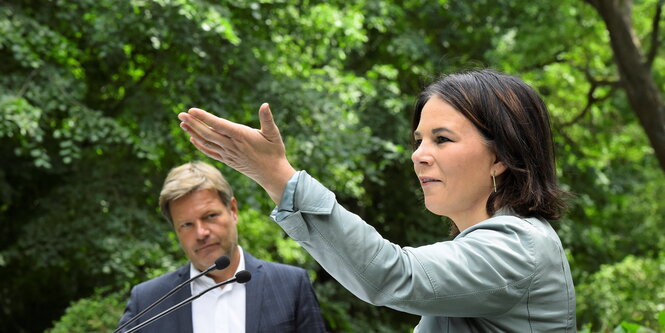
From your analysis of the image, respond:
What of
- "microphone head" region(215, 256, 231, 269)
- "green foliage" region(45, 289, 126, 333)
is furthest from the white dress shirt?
"green foliage" region(45, 289, 126, 333)

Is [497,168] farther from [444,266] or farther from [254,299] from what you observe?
[254,299]

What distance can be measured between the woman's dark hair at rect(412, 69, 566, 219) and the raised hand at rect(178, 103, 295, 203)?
1.35 feet

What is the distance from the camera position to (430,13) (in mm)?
11914

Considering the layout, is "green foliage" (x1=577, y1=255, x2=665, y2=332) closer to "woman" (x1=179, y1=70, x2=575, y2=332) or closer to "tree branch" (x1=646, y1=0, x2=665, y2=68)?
"tree branch" (x1=646, y1=0, x2=665, y2=68)

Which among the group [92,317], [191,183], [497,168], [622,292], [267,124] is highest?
[267,124]

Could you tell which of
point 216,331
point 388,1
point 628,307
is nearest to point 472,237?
point 216,331

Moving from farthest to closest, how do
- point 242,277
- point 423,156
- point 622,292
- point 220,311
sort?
point 622,292, point 220,311, point 242,277, point 423,156

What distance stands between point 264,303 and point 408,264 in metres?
2.08

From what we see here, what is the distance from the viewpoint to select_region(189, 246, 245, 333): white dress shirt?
3344 millimetres

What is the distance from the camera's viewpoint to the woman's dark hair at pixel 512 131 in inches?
63.9

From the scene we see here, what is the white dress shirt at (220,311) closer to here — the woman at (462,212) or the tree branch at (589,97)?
the woman at (462,212)

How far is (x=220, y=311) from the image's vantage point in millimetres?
3377

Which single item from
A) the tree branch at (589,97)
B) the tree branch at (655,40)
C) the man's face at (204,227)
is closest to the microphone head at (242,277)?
the man's face at (204,227)

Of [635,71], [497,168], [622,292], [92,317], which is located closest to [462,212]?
[497,168]
